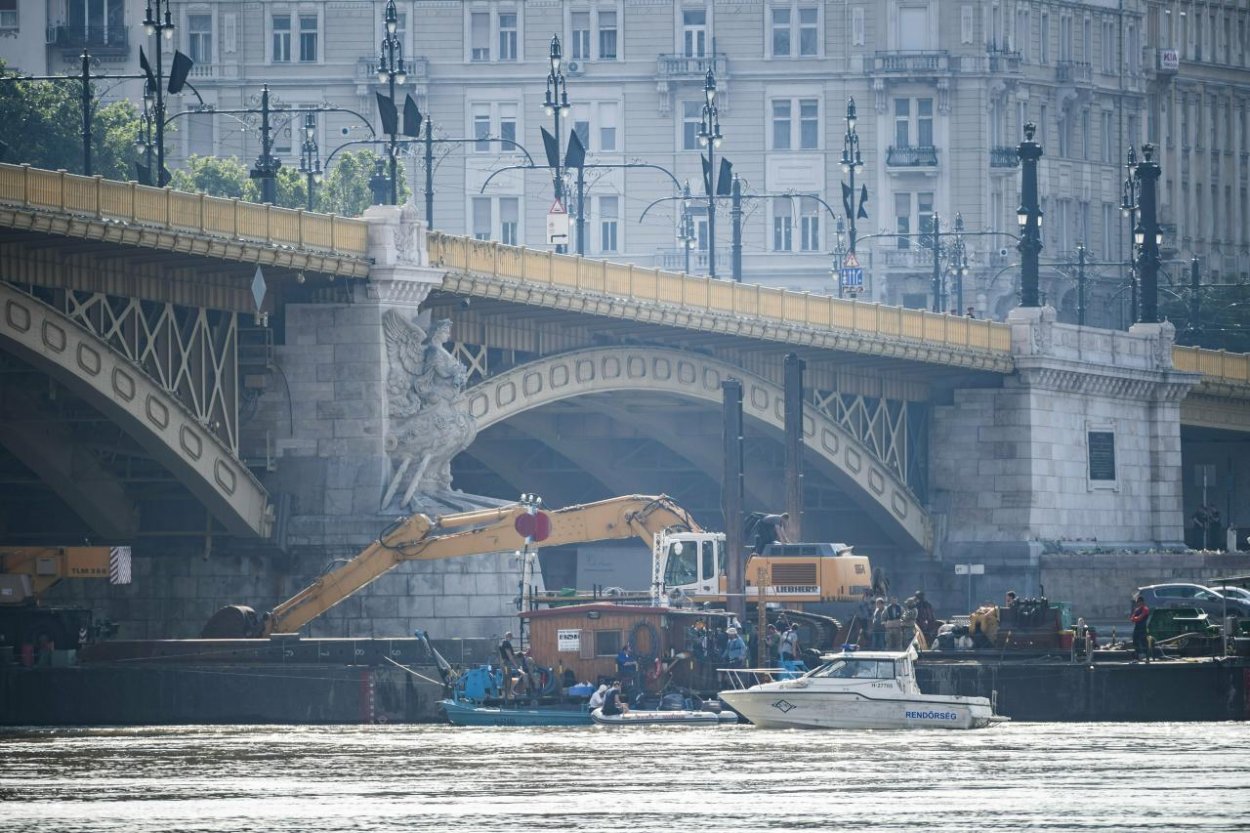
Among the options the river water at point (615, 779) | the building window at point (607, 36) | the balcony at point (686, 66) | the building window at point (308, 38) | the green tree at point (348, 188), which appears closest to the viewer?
the river water at point (615, 779)

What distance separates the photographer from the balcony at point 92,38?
169000mm

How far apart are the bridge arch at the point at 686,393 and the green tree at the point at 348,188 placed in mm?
36175

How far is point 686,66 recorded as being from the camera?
175625 mm

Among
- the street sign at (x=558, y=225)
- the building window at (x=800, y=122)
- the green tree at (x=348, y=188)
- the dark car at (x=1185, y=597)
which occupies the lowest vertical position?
the dark car at (x=1185, y=597)

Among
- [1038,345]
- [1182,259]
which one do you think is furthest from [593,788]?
[1182,259]

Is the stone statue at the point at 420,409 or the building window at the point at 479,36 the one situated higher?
the building window at the point at 479,36

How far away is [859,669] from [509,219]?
98.7m

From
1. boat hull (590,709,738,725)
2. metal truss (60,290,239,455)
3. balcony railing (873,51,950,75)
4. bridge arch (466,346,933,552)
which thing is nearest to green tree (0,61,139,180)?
bridge arch (466,346,933,552)

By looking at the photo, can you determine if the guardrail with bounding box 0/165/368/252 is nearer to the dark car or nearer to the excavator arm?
the excavator arm

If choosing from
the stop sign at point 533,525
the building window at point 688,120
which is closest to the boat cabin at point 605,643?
the stop sign at point 533,525

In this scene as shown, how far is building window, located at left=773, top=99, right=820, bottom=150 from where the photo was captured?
177500mm

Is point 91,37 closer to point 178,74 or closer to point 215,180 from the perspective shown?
point 215,180

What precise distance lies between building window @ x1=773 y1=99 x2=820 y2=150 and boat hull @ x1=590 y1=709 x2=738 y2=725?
9756 cm

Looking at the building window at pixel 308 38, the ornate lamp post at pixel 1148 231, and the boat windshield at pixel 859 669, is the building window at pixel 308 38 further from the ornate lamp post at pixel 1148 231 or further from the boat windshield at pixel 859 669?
the boat windshield at pixel 859 669
